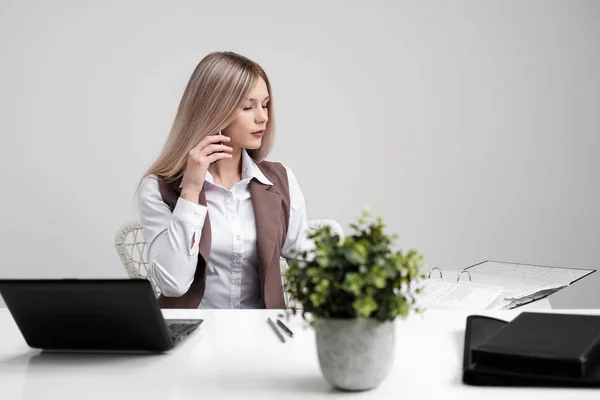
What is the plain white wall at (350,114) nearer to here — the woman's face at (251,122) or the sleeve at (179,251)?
the woman's face at (251,122)

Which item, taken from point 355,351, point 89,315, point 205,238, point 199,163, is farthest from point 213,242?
point 355,351

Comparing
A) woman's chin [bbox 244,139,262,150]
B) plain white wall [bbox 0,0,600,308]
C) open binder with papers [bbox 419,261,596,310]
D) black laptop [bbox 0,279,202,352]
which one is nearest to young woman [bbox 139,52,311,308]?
woman's chin [bbox 244,139,262,150]

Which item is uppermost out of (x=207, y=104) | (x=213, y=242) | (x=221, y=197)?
(x=207, y=104)

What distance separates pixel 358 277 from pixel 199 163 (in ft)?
3.79

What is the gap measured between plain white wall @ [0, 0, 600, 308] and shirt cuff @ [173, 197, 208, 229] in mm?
1510

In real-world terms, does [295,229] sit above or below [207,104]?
below

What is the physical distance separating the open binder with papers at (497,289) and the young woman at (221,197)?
0.51 meters

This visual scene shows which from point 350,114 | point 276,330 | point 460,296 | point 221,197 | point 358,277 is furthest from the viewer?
point 350,114

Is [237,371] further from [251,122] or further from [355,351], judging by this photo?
[251,122]

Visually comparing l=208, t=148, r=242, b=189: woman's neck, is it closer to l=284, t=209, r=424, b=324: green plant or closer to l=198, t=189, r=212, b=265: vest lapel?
l=198, t=189, r=212, b=265: vest lapel

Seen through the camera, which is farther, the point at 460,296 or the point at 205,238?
the point at 205,238

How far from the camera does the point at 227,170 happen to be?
2172 mm

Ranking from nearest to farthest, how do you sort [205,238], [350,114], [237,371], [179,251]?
[237,371] → [179,251] → [205,238] → [350,114]

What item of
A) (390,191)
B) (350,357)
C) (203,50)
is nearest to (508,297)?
(350,357)
